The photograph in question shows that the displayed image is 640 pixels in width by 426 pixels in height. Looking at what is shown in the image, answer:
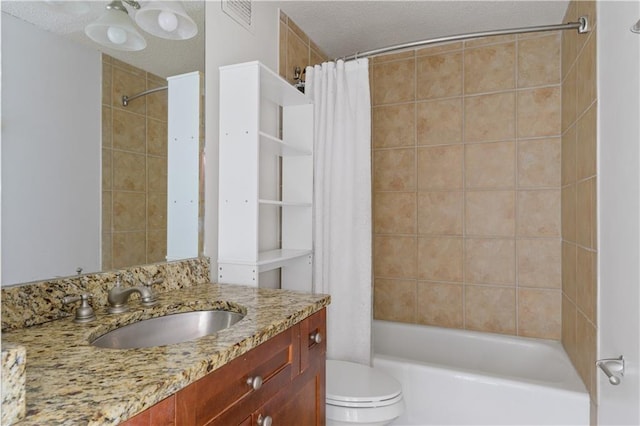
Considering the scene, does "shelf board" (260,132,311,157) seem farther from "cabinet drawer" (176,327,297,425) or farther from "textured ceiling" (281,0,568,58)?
"cabinet drawer" (176,327,297,425)

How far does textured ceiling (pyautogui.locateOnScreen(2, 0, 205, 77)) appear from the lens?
3.41ft

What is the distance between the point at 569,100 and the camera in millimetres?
2068

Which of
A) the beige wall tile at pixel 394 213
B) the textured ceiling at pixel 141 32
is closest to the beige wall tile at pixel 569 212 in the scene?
the beige wall tile at pixel 394 213

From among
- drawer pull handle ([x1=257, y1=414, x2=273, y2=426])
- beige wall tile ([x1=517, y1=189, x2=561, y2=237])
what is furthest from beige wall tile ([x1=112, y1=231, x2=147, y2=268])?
beige wall tile ([x1=517, y1=189, x2=561, y2=237])

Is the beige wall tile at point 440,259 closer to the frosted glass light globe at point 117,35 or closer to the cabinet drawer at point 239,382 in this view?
the cabinet drawer at point 239,382

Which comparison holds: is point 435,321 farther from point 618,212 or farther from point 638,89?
point 638,89

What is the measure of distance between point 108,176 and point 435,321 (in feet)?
7.17

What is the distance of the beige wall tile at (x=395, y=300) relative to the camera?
2684mm

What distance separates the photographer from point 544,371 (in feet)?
7.09

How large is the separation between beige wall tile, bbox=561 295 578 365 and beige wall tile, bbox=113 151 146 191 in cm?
209

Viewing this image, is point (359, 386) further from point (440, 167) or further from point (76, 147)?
point (440, 167)

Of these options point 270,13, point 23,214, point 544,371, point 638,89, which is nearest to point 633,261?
point 638,89

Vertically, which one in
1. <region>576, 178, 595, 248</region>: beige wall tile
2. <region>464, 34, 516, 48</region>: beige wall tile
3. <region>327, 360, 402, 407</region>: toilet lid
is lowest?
<region>327, 360, 402, 407</region>: toilet lid

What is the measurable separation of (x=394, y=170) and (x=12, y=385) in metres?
2.45
